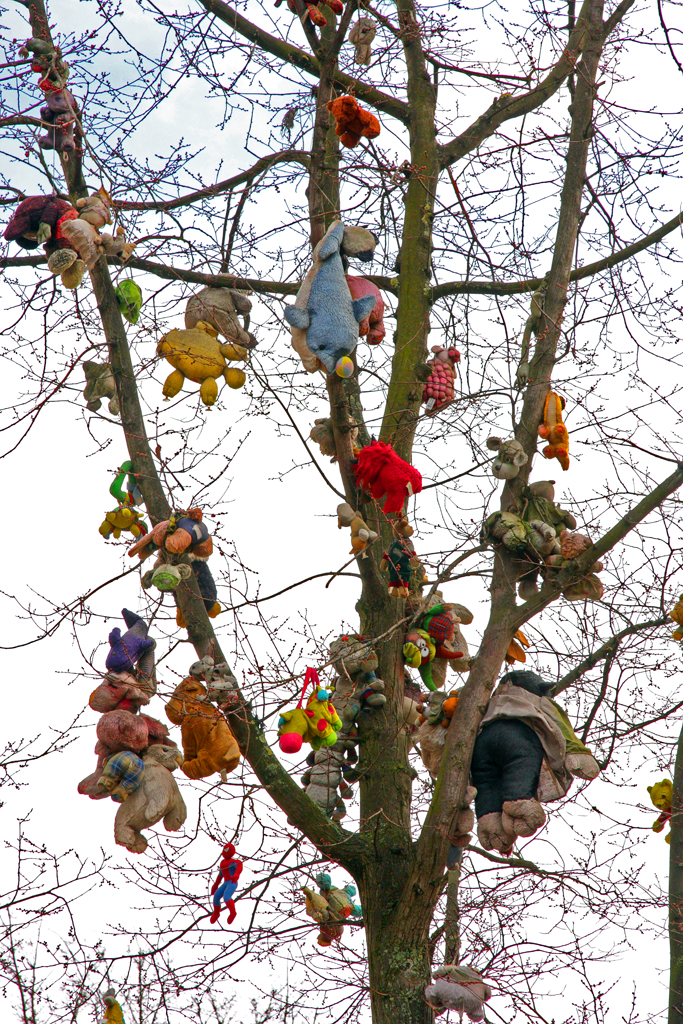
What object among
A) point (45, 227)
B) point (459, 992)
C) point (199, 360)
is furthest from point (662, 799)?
point (45, 227)

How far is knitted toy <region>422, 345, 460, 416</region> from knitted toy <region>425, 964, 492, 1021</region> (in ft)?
8.47

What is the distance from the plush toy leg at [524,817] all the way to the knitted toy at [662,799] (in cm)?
104

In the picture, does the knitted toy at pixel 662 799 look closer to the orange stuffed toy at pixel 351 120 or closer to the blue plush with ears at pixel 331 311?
the blue plush with ears at pixel 331 311

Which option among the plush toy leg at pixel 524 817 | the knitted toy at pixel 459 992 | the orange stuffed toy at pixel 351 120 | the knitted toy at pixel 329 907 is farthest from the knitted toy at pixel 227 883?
the orange stuffed toy at pixel 351 120

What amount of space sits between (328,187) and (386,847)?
3024 millimetres

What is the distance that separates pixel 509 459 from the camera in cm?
430

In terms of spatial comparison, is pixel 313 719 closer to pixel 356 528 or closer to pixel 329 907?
pixel 356 528

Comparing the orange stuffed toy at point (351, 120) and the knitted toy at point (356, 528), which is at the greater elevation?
the orange stuffed toy at point (351, 120)

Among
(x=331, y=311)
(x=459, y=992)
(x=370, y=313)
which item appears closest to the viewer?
(x=459, y=992)

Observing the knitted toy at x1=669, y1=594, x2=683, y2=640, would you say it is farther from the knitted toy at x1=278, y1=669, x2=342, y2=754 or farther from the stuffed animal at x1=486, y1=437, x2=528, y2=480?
the knitted toy at x1=278, y1=669, x2=342, y2=754

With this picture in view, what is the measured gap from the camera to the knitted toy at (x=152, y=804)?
11.8ft

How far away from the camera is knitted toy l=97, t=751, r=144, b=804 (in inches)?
142

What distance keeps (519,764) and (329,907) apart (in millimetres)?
1114

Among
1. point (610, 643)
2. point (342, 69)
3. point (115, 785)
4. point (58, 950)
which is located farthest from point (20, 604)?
point (342, 69)
